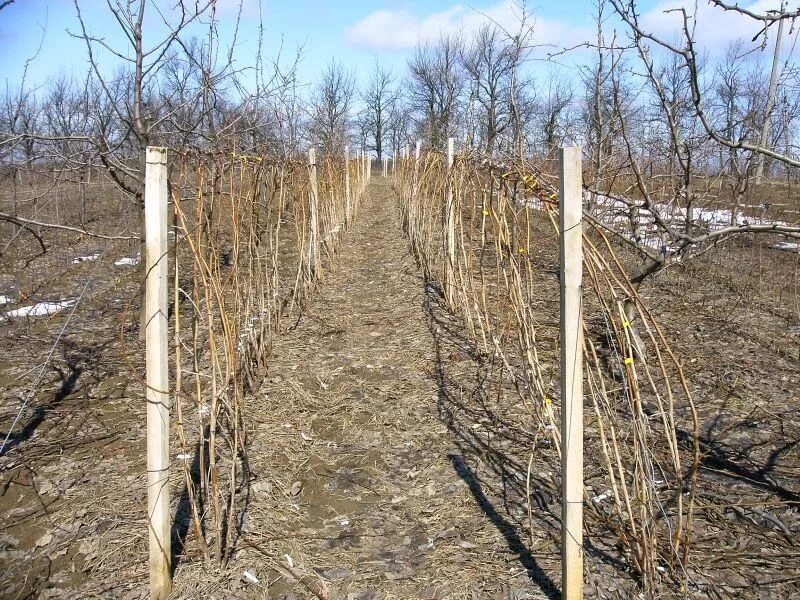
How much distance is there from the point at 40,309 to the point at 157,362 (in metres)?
5.24

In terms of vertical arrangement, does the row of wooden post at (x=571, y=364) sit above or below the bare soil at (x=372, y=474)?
above

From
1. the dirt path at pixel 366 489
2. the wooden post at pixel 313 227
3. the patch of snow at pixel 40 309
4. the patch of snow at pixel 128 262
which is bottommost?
the dirt path at pixel 366 489

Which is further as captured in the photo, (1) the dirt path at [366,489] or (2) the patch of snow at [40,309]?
(2) the patch of snow at [40,309]

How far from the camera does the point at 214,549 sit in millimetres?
2443

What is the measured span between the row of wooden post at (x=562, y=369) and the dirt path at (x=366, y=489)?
244 mm

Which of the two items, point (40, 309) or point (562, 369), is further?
point (40, 309)

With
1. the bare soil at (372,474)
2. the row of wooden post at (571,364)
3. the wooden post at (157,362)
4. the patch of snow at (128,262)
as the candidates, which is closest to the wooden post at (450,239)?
the bare soil at (372,474)

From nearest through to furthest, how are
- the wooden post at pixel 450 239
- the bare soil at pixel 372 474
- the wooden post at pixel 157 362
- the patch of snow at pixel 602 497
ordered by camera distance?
the wooden post at pixel 157 362 → the bare soil at pixel 372 474 → the patch of snow at pixel 602 497 → the wooden post at pixel 450 239

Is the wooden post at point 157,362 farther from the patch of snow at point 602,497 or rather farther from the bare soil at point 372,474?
the patch of snow at point 602,497

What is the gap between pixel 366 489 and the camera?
3119 mm

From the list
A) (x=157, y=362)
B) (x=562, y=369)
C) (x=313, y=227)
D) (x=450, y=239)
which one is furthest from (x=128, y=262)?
(x=562, y=369)

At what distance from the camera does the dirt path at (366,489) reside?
2.38 m

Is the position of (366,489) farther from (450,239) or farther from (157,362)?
(450,239)

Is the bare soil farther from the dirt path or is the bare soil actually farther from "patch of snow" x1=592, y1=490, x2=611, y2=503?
"patch of snow" x1=592, y1=490, x2=611, y2=503
